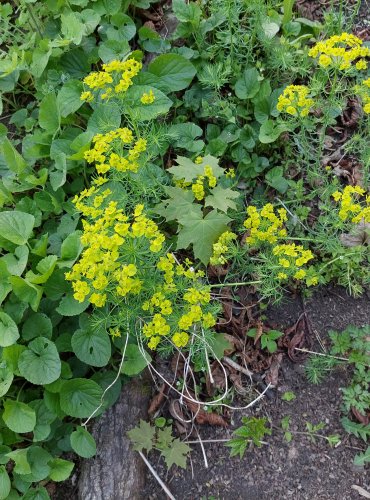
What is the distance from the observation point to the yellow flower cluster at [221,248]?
2.36 meters

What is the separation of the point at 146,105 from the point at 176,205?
0.66 meters

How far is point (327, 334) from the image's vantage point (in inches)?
105

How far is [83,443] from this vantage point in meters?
2.39

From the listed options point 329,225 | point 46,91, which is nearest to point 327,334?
point 329,225

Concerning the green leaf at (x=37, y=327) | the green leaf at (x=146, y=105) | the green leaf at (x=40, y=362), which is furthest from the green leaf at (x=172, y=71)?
the green leaf at (x=40, y=362)

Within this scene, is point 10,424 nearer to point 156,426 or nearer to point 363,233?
point 156,426

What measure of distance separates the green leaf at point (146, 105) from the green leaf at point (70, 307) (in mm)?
1010

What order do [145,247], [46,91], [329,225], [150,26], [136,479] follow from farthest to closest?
[150,26], [46,91], [329,225], [136,479], [145,247]

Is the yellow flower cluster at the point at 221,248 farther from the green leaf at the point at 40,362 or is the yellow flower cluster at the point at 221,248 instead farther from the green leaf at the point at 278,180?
the green leaf at the point at 40,362

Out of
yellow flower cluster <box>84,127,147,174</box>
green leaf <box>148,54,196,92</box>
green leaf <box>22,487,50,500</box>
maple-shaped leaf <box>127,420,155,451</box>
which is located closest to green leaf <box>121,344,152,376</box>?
maple-shaped leaf <box>127,420,155,451</box>

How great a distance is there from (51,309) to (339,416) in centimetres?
157

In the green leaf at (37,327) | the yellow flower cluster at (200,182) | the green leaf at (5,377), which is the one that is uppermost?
the yellow flower cluster at (200,182)

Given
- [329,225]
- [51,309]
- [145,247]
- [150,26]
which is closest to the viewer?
[145,247]

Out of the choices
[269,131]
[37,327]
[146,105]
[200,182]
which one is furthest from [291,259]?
[37,327]
